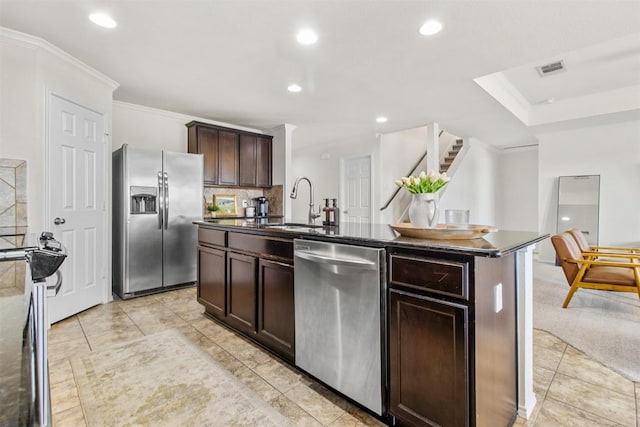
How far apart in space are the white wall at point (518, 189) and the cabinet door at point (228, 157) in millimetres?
6595

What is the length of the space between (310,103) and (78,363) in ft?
12.1

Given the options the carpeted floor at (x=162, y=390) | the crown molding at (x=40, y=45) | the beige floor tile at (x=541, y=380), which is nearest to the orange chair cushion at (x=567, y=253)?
the beige floor tile at (x=541, y=380)

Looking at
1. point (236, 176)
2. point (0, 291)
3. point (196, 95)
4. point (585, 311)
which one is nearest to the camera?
point (0, 291)

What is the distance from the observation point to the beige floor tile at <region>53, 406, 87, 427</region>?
1583mm

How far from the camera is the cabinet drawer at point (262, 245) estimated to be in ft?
6.84

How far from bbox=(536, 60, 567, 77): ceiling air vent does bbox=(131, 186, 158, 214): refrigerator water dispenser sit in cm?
504

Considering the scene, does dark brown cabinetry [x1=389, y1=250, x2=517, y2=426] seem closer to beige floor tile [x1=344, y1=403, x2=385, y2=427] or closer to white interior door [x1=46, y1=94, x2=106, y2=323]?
beige floor tile [x1=344, y1=403, x2=385, y2=427]

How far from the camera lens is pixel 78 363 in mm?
2197

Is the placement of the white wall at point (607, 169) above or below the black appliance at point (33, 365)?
above

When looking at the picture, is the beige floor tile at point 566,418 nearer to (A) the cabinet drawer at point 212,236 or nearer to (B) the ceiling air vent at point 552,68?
(A) the cabinet drawer at point 212,236

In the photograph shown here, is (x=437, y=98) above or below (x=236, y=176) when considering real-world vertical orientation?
above

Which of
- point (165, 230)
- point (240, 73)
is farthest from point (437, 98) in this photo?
point (165, 230)

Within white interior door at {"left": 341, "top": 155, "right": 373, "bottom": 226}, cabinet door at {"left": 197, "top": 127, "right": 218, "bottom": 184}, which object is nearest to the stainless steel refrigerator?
cabinet door at {"left": 197, "top": 127, "right": 218, "bottom": 184}

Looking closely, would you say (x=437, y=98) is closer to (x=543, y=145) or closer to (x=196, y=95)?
(x=196, y=95)
